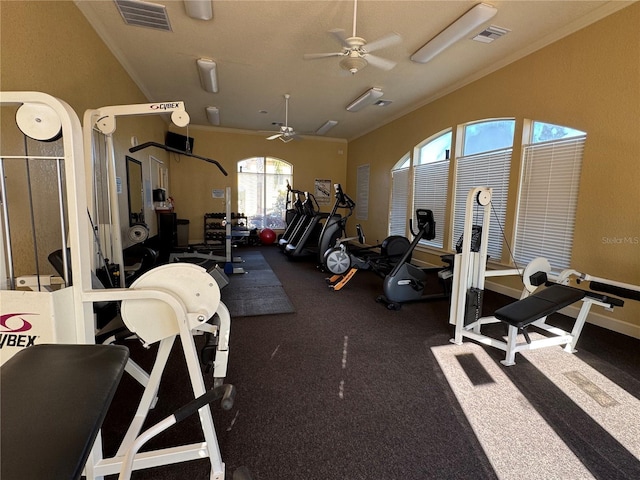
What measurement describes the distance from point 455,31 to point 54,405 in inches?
159

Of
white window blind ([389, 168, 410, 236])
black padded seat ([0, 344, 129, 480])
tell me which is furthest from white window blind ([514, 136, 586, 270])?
black padded seat ([0, 344, 129, 480])

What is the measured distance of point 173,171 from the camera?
7.74 m

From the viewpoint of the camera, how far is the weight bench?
2158 mm

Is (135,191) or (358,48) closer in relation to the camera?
(358,48)

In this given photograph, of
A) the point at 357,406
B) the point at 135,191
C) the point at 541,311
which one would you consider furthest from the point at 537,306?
the point at 135,191

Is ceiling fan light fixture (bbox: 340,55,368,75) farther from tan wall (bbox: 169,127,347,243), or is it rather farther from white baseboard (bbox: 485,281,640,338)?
tan wall (bbox: 169,127,347,243)

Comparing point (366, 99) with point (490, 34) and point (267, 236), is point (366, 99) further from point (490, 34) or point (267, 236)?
point (267, 236)

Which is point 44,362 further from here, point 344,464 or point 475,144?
point 475,144

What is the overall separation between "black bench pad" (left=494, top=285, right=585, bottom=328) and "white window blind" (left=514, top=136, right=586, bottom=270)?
3.58ft

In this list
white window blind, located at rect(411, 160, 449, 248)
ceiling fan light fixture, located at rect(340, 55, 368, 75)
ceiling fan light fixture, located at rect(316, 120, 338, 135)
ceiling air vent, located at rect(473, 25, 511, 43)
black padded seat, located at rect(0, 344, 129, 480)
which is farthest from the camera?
ceiling fan light fixture, located at rect(316, 120, 338, 135)

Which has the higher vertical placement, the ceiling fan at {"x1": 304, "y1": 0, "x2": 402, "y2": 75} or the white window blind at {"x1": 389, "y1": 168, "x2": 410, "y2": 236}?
the ceiling fan at {"x1": 304, "y1": 0, "x2": 402, "y2": 75}

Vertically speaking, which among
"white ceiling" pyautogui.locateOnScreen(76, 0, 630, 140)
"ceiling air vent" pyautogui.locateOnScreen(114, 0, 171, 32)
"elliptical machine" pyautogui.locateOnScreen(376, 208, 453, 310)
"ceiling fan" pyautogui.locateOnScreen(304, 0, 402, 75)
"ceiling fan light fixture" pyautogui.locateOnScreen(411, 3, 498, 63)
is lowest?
"elliptical machine" pyautogui.locateOnScreen(376, 208, 453, 310)

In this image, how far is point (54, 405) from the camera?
77cm

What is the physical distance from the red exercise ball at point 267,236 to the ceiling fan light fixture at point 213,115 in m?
2.91
